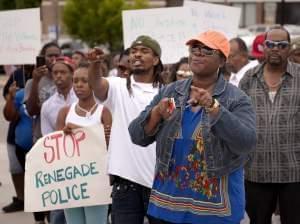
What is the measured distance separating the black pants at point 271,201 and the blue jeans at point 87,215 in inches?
40.6

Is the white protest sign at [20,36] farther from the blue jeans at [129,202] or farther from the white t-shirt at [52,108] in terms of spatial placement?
the blue jeans at [129,202]

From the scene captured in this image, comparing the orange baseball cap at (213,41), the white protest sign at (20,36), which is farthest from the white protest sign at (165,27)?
the orange baseball cap at (213,41)

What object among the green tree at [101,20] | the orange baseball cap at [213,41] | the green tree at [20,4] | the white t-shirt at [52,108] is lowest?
the green tree at [101,20]

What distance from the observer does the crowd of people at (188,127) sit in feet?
12.9

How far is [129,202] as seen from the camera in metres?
4.77

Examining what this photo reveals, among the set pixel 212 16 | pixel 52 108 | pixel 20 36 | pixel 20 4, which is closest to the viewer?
pixel 52 108

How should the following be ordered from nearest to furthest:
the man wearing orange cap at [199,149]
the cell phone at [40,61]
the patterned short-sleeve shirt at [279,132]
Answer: the man wearing orange cap at [199,149] → the patterned short-sleeve shirt at [279,132] → the cell phone at [40,61]

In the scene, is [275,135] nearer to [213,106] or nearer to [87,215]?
[87,215]

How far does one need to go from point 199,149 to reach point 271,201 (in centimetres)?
174

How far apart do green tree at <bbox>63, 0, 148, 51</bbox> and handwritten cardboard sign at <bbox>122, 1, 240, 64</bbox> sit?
26.9 m

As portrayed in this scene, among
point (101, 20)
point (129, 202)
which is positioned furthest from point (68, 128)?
point (101, 20)

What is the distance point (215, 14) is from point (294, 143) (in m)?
3.81

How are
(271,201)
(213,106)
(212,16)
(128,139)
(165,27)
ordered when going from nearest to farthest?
(213,106), (128,139), (271,201), (165,27), (212,16)

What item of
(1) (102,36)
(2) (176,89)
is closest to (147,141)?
(2) (176,89)
